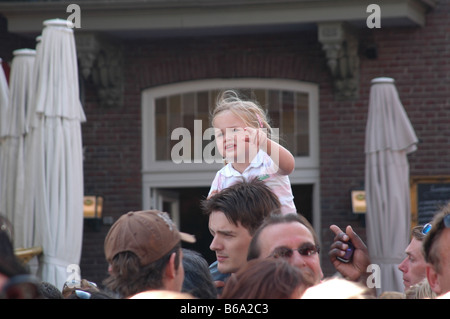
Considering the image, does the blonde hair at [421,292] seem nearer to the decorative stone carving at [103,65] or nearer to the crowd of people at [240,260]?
the crowd of people at [240,260]

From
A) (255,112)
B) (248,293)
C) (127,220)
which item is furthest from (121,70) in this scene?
(248,293)

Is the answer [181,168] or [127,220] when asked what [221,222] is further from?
[181,168]

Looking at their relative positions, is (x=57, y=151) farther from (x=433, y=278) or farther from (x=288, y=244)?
(x=433, y=278)

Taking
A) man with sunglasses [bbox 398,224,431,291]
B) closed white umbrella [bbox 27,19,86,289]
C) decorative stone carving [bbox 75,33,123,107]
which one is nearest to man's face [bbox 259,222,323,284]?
man with sunglasses [bbox 398,224,431,291]

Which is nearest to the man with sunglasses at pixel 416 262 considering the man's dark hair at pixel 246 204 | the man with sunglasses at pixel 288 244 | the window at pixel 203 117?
the man's dark hair at pixel 246 204

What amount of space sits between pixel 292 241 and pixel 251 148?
1176 mm

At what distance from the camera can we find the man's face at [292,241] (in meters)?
3.17

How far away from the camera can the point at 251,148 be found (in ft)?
14.2

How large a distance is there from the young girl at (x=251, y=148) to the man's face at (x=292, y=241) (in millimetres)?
818

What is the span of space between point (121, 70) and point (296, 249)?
24.0 feet

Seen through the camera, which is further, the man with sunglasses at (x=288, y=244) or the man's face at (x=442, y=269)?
the man with sunglasses at (x=288, y=244)

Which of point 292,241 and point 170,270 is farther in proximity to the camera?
point 292,241

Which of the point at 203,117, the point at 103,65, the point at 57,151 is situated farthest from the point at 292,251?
the point at 103,65

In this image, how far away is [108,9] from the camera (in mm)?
9570
